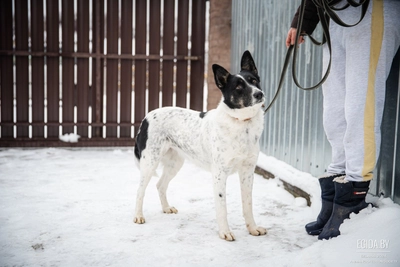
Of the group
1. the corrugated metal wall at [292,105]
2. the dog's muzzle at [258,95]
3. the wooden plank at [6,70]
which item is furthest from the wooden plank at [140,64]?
the dog's muzzle at [258,95]

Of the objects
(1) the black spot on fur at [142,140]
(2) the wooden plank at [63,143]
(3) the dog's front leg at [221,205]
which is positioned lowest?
(2) the wooden plank at [63,143]

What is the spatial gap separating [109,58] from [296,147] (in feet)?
12.9

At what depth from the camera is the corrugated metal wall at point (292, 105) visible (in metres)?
2.42

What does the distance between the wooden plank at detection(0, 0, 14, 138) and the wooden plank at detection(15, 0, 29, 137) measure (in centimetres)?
11

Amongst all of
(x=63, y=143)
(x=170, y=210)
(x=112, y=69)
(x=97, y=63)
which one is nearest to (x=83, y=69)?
(x=97, y=63)

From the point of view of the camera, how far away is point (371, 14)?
2074 mm

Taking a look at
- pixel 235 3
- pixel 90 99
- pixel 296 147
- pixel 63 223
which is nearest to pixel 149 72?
pixel 90 99

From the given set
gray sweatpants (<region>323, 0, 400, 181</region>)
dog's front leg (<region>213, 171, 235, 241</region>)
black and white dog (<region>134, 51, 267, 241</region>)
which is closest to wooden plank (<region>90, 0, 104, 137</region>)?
black and white dog (<region>134, 51, 267, 241</region>)

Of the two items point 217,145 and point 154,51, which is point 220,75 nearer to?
point 217,145

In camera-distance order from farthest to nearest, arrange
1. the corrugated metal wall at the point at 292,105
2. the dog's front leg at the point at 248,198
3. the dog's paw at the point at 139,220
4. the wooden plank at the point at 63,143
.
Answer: the wooden plank at the point at 63,143 < the dog's paw at the point at 139,220 < the dog's front leg at the point at 248,198 < the corrugated metal wall at the point at 292,105

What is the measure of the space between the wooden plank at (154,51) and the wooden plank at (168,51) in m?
0.11

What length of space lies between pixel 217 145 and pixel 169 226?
0.73 m

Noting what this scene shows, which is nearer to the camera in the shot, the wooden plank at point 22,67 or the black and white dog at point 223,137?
the black and white dog at point 223,137

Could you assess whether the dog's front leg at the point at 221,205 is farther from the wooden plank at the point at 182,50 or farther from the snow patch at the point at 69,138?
the snow patch at the point at 69,138
